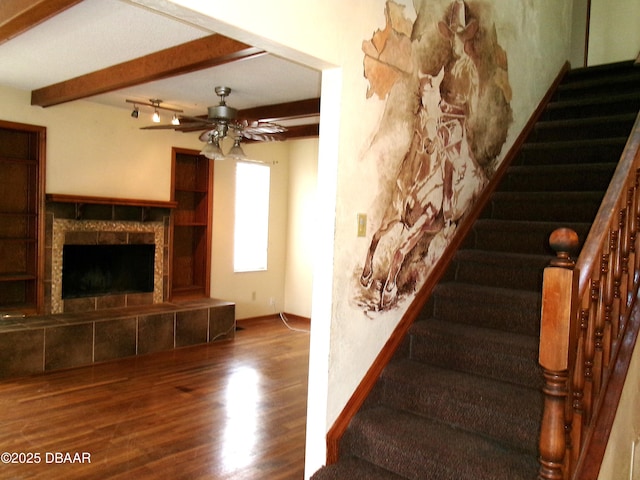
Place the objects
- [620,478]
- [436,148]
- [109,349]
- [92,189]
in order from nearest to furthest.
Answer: [620,478] < [436,148] < [109,349] < [92,189]

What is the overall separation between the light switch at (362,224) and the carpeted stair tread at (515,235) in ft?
4.13

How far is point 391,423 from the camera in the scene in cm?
249

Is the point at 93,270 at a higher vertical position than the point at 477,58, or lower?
lower

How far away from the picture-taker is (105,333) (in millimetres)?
4730

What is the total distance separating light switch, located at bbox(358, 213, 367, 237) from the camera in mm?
2529

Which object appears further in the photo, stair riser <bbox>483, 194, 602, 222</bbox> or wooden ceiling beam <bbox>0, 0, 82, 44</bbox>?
stair riser <bbox>483, 194, 602, 222</bbox>

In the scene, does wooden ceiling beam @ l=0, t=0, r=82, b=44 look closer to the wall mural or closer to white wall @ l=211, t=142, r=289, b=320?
the wall mural

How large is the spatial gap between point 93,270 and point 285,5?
4.65m

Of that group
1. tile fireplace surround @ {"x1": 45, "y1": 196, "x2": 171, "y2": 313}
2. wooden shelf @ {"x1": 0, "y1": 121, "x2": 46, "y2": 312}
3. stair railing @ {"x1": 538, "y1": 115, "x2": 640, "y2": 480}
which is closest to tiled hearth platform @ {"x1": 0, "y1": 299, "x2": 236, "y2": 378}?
tile fireplace surround @ {"x1": 45, "y1": 196, "x2": 171, "y2": 313}

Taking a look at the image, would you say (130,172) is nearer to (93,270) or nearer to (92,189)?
(92,189)

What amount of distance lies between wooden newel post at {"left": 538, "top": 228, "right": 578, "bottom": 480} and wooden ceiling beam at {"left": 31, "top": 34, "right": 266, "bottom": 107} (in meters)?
2.24

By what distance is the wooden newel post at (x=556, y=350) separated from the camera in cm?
158

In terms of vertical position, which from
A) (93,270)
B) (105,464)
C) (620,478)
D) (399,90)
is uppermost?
(399,90)

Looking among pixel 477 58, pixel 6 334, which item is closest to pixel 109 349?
pixel 6 334
